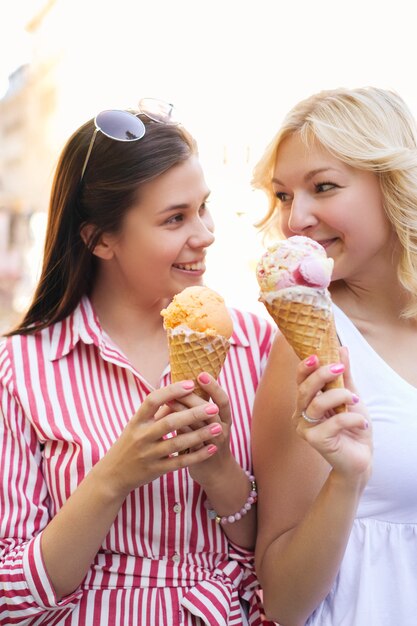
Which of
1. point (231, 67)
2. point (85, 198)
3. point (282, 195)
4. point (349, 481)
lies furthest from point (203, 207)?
point (231, 67)

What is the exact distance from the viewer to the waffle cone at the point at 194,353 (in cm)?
183

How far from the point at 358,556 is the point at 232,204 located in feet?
11.4

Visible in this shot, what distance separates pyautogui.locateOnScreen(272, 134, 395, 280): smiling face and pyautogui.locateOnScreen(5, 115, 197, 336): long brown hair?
42cm

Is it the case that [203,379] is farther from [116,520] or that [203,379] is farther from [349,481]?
[116,520]

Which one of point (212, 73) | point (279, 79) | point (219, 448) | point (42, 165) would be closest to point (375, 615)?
point (219, 448)

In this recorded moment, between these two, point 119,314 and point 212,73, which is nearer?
point 119,314

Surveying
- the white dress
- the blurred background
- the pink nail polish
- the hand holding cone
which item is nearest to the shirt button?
the white dress

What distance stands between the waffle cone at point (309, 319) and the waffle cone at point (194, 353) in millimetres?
198

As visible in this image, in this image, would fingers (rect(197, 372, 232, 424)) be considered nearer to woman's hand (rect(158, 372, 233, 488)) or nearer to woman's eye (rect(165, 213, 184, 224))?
woman's hand (rect(158, 372, 233, 488))

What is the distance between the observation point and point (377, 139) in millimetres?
2088

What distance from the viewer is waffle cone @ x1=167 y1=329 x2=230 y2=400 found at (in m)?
1.83

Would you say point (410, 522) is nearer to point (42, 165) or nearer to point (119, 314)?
point (119, 314)

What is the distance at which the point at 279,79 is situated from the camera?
6.41 m

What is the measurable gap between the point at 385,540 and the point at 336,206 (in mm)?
934
